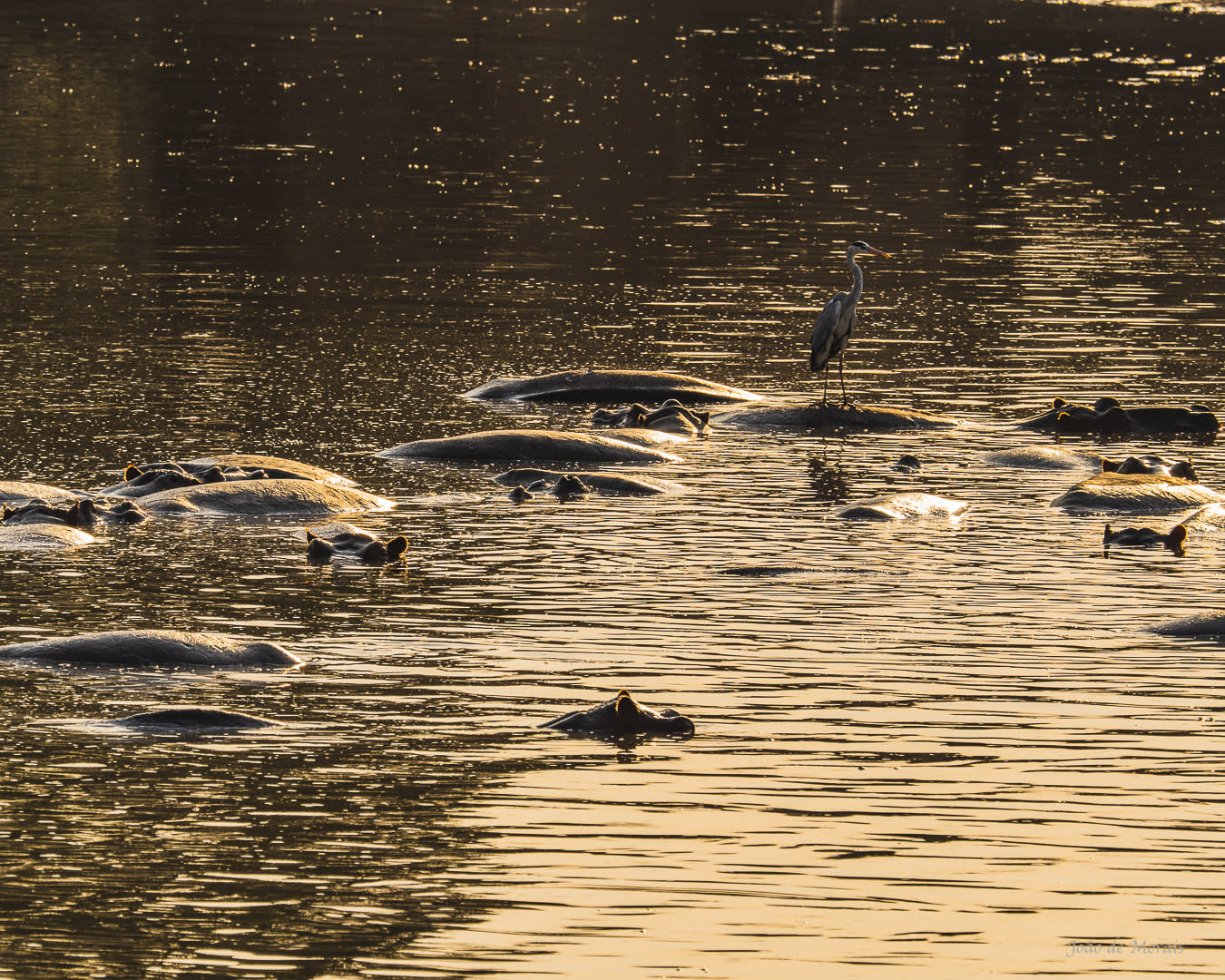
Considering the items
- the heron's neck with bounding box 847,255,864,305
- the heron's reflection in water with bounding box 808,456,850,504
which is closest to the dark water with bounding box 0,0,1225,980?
the heron's reflection in water with bounding box 808,456,850,504

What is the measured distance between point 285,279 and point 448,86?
38.7 metres

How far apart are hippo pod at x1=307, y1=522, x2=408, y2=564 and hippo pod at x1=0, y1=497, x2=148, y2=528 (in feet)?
6.22

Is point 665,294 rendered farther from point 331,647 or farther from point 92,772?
point 92,772

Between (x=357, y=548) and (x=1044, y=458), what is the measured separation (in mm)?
8318

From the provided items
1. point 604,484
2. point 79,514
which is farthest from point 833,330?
point 79,514

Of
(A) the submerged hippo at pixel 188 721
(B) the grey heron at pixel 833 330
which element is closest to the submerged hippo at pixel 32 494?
(A) the submerged hippo at pixel 188 721

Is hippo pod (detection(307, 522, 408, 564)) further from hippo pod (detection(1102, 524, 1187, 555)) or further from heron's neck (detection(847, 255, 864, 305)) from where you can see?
heron's neck (detection(847, 255, 864, 305))

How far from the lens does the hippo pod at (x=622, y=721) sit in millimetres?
13047

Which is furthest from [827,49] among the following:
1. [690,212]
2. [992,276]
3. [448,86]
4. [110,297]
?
[110,297]

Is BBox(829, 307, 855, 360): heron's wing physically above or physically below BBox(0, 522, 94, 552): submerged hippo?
above

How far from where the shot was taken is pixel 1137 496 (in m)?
Answer: 21.0

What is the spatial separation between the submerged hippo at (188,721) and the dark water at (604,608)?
7.4 inches

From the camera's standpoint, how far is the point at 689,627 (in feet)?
52.1

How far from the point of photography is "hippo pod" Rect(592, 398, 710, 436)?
80.1ft
